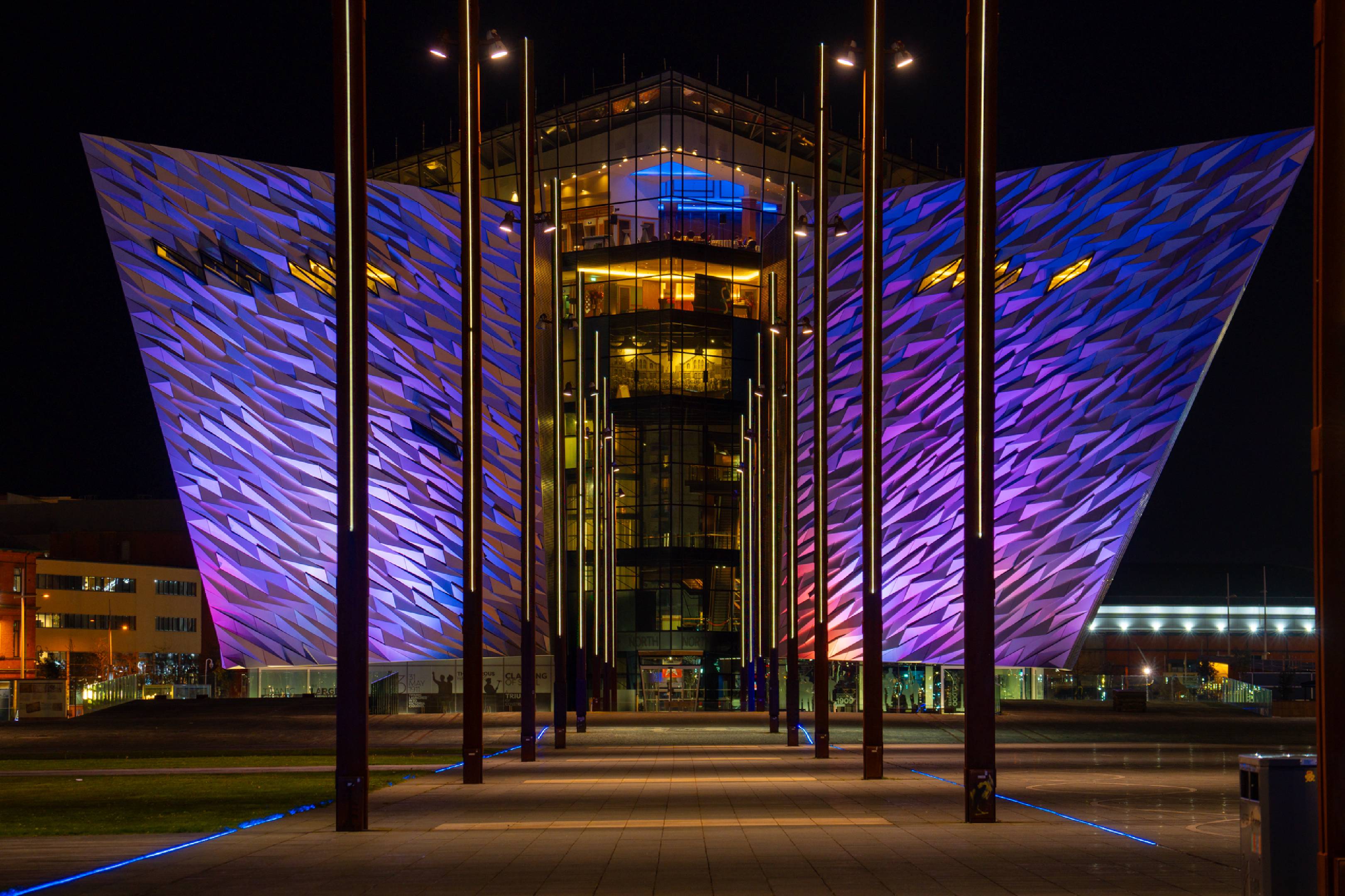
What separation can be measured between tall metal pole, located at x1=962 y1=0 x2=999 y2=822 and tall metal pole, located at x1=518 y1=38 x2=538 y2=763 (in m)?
10.3

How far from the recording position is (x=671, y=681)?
59344 mm

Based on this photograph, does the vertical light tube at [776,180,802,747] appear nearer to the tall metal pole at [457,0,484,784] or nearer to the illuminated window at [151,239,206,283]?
the tall metal pole at [457,0,484,784]

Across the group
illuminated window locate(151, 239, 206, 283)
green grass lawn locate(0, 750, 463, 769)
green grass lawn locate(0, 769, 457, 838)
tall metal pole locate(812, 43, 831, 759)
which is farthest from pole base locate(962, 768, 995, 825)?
illuminated window locate(151, 239, 206, 283)

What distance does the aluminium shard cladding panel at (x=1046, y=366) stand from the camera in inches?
1469

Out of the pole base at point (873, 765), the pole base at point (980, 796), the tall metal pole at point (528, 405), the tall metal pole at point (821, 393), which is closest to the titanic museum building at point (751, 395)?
the tall metal pole at point (528, 405)

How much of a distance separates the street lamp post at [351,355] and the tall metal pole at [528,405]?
348 inches

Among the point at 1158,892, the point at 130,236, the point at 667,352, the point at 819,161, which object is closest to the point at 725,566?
the point at 667,352

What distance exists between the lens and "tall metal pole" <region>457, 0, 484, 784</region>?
17484 mm

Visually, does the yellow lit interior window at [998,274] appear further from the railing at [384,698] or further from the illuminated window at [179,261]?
the railing at [384,698]

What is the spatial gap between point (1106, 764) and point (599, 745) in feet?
35.4

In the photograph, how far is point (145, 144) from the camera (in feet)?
119

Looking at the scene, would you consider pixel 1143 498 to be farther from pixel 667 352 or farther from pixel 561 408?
pixel 667 352

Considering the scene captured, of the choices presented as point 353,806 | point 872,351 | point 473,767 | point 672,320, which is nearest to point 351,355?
point 353,806

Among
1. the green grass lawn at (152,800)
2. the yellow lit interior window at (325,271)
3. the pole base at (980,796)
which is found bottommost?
the green grass lawn at (152,800)
